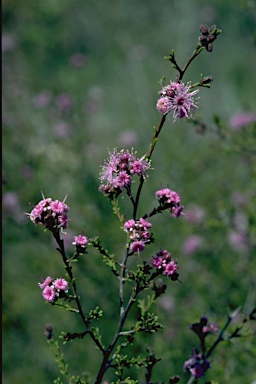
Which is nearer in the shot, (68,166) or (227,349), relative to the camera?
(227,349)

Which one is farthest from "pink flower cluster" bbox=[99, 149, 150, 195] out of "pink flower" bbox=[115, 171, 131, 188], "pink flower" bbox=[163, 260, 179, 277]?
"pink flower" bbox=[163, 260, 179, 277]

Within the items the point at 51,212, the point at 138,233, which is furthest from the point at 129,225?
the point at 51,212

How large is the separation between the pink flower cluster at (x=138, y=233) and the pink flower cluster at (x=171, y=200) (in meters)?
0.13

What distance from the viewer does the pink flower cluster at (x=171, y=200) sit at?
1755mm

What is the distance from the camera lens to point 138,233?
1672mm

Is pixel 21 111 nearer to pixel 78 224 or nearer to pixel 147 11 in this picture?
pixel 78 224

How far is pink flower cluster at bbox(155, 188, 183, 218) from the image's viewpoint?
1.75m

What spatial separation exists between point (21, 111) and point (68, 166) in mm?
2603

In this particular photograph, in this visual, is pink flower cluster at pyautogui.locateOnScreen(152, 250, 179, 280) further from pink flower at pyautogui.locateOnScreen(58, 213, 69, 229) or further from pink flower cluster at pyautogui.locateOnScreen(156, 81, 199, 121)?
pink flower cluster at pyautogui.locateOnScreen(156, 81, 199, 121)

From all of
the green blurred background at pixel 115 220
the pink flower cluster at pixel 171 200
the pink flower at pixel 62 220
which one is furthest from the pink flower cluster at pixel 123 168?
the green blurred background at pixel 115 220

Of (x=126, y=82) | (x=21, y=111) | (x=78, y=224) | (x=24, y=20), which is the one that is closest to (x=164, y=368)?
(x=78, y=224)

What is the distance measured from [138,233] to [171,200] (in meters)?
0.18

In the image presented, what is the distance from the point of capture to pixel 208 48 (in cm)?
169

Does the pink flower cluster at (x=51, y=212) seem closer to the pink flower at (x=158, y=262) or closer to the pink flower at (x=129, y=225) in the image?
the pink flower at (x=129, y=225)
